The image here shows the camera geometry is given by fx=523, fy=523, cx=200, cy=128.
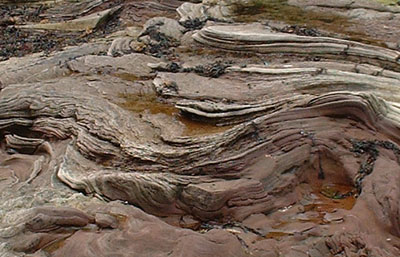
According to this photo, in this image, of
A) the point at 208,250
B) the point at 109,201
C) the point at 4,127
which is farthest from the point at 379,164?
the point at 4,127

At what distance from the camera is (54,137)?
987 centimetres

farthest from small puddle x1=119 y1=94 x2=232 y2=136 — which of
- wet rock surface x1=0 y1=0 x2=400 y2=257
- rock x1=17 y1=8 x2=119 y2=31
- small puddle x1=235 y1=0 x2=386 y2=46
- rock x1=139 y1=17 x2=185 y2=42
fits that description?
rock x1=17 y1=8 x2=119 y2=31

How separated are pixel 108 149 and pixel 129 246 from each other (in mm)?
3077

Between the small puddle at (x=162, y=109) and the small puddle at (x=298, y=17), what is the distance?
5.12 m

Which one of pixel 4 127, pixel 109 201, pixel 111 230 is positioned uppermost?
pixel 111 230

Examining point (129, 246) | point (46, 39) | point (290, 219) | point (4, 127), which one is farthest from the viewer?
point (46, 39)

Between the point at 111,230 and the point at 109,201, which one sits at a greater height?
the point at 111,230

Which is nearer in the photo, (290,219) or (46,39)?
(290,219)

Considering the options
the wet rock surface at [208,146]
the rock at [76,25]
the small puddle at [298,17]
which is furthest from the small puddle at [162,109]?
the rock at [76,25]

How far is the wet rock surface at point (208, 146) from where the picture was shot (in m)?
6.32

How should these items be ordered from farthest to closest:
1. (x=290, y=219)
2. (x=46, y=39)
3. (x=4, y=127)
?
(x=46, y=39) → (x=4, y=127) → (x=290, y=219)

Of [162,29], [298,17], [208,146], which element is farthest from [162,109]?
[298,17]

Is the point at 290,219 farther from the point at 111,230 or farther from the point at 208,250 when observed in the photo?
the point at 111,230

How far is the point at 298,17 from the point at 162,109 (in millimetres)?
6492
